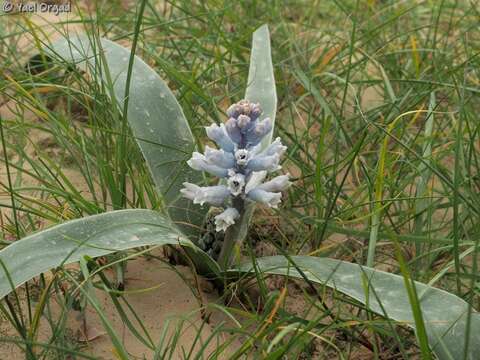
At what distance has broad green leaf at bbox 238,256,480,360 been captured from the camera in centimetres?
120

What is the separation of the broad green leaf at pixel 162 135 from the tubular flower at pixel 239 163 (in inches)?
6.1

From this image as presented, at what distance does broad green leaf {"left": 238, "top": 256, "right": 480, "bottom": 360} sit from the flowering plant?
13cm

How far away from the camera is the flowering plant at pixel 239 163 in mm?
1342

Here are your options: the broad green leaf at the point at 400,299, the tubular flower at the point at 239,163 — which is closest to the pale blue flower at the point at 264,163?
the tubular flower at the point at 239,163

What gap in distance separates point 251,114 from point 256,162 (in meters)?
0.09

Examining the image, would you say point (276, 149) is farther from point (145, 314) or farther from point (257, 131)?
point (145, 314)

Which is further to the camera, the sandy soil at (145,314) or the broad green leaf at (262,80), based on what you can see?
the broad green leaf at (262,80)

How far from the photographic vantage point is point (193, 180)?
160 cm

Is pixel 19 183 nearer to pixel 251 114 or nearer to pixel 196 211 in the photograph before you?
pixel 196 211

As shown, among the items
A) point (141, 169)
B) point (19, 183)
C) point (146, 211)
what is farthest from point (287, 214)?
point (19, 183)

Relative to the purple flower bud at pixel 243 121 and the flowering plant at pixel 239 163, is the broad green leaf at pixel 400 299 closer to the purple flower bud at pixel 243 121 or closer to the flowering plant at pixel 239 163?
the flowering plant at pixel 239 163

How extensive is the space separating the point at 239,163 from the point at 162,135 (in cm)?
31

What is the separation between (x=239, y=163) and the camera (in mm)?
1338

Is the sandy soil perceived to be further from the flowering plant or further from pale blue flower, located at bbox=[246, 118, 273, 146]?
pale blue flower, located at bbox=[246, 118, 273, 146]
